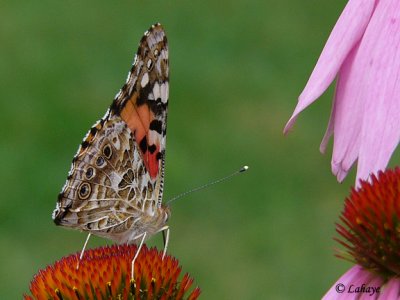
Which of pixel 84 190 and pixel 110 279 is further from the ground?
pixel 84 190

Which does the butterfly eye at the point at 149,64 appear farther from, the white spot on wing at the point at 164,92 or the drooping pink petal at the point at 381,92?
the drooping pink petal at the point at 381,92

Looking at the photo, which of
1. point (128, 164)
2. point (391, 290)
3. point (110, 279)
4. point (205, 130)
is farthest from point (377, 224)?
point (205, 130)

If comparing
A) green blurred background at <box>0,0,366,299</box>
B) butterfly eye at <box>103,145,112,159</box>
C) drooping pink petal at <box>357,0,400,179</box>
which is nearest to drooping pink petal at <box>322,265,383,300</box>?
drooping pink petal at <box>357,0,400,179</box>

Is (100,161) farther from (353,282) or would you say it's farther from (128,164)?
(353,282)

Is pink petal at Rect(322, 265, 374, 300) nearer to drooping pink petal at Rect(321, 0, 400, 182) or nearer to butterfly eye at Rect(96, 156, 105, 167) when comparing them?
drooping pink petal at Rect(321, 0, 400, 182)

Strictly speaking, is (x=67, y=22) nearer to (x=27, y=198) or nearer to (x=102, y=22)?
(x=102, y=22)

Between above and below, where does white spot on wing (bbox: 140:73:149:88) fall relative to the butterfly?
above

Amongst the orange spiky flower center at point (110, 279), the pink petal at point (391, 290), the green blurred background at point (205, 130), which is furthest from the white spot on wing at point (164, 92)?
the green blurred background at point (205, 130)

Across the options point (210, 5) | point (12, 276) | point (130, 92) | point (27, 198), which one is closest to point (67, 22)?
point (210, 5)
